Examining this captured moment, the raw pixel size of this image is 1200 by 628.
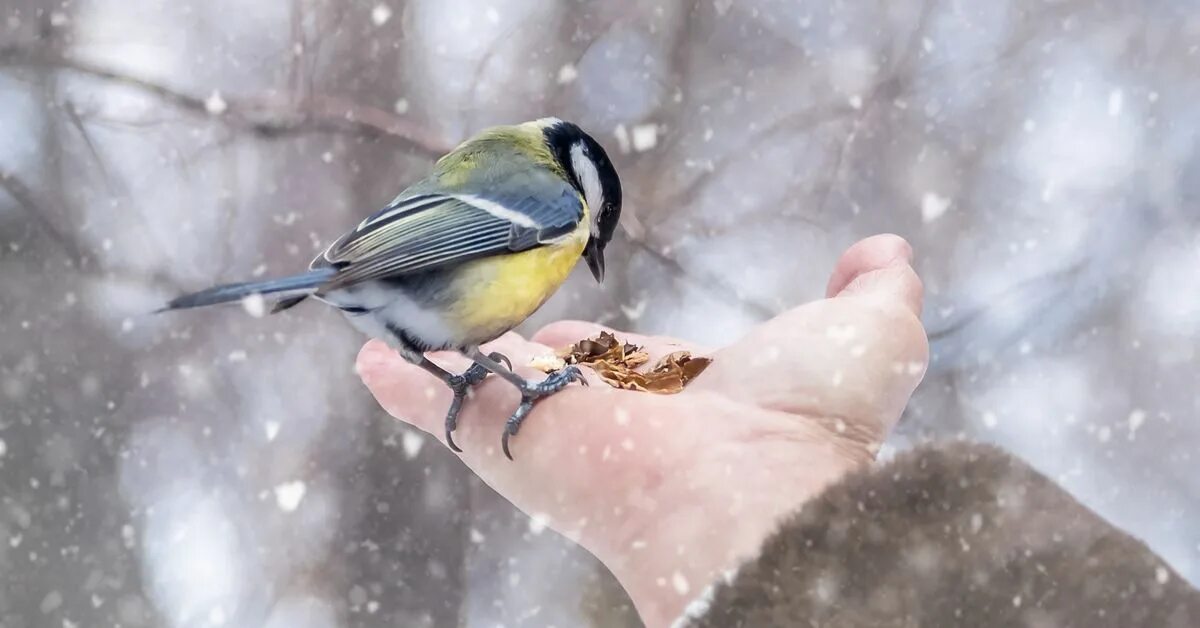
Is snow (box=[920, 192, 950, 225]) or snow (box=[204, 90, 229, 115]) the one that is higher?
snow (box=[204, 90, 229, 115])

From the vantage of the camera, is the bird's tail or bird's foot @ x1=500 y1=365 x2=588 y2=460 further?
bird's foot @ x1=500 y1=365 x2=588 y2=460

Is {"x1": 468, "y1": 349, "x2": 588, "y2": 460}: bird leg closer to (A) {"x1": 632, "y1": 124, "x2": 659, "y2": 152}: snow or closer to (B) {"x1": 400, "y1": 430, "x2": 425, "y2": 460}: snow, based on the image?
(B) {"x1": 400, "y1": 430, "x2": 425, "y2": 460}: snow

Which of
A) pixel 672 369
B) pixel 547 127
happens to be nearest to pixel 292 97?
pixel 547 127

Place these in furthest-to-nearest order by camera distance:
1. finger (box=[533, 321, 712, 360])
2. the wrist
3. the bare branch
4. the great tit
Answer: the bare branch → finger (box=[533, 321, 712, 360]) → the great tit → the wrist

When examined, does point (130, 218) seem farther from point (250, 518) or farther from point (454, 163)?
point (454, 163)

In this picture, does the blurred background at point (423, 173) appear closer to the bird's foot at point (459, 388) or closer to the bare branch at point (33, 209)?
the bare branch at point (33, 209)

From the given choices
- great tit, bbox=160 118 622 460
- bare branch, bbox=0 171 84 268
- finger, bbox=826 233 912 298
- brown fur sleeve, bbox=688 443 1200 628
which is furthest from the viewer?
bare branch, bbox=0 171 84 268

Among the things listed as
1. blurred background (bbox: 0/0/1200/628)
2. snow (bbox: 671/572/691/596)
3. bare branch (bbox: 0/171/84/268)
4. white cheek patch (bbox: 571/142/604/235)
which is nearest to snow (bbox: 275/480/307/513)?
blurred background (bbox: 0/0/1200/628)

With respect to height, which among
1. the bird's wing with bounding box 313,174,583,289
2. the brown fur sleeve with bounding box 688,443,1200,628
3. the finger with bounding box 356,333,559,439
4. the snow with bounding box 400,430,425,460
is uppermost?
the bird's wing with bounding box 313,174,583,289

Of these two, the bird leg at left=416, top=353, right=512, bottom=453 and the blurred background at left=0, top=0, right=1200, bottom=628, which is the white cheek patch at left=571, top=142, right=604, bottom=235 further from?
the blurred background at left=0, top=0, right=1200, bottom=628
